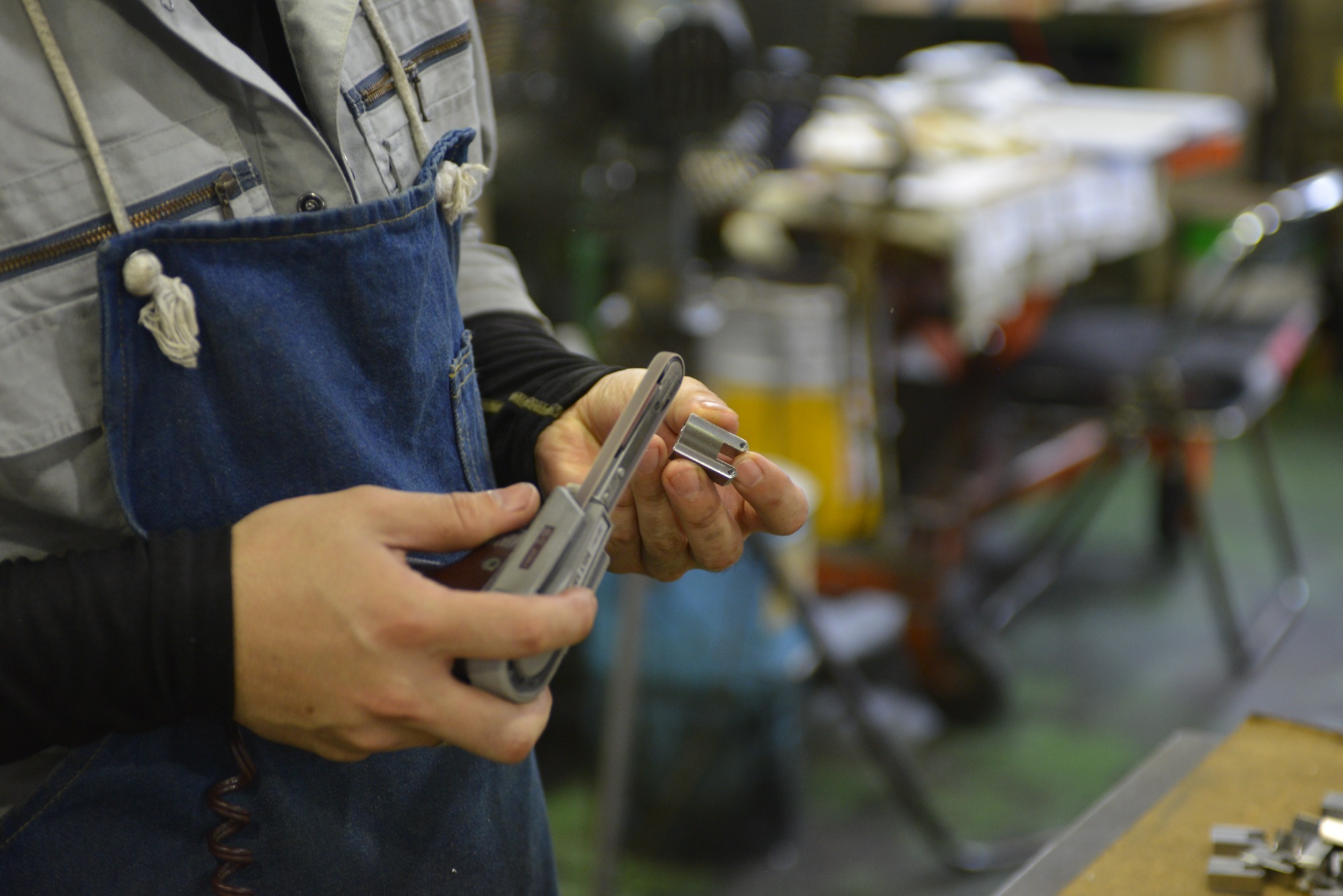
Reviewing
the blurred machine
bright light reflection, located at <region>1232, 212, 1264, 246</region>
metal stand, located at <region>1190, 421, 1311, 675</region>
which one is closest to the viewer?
the blurred machine

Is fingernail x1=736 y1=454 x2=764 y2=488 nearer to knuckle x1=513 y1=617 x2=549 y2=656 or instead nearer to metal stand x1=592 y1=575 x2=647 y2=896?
knuckle x1=513 y1=617 x2=549 y2=656

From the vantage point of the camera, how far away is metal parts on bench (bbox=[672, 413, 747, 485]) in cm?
58

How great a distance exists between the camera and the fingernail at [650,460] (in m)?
0.62

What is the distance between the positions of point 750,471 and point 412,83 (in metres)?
0.27

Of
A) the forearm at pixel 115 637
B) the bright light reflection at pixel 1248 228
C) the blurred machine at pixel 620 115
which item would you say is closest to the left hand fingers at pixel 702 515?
the forearm at pixel 115 637

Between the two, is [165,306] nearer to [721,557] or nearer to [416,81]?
[416,81]

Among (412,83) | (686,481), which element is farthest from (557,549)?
(412,83)

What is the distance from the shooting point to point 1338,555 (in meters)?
2.58

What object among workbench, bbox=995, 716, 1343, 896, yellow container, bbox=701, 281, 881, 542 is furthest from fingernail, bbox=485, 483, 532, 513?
yellow container, bbox=701, 281, 881, 542

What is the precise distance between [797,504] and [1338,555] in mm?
2388

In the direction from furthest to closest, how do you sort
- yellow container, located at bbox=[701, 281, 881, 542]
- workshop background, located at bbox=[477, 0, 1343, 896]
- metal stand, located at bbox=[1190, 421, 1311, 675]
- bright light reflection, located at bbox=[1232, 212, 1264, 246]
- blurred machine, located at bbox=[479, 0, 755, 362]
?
1. metal stand, located at bbox=[1190, 421, 1311, 675]
2. bright light reflection, located at bbox=[1232, 212, 1264, 246]
3. yellow container, located at bbox=[701, 281, 881, 542]
4. workshop background, located at bbox=[477, 0, 1343, 896]
5. blurred machine, located at bbox=[479, 0, 755, 362]

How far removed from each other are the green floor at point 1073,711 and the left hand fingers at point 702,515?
0.93 metres

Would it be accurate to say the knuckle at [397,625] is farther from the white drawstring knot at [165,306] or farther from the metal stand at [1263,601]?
the metal stand at [1263,601]

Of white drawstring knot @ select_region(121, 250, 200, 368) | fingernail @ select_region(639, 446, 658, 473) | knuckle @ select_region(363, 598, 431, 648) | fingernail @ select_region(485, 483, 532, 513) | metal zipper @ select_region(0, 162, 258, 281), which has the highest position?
metal zipper @ select_region(0, 162, 258, 281)
